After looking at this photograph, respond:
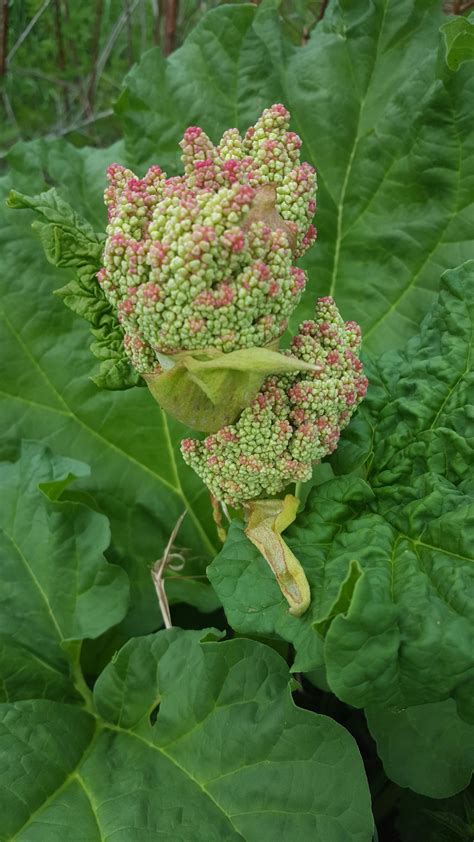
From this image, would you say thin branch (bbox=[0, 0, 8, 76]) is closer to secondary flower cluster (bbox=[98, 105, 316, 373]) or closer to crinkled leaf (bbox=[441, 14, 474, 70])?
crinkled leaf (bbox=[441, 14, 474, 70])

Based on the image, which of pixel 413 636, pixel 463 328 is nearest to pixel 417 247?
pixel 463 328

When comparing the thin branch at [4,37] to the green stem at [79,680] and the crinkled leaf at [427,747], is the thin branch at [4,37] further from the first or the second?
the crinkled leaf at [427,747]

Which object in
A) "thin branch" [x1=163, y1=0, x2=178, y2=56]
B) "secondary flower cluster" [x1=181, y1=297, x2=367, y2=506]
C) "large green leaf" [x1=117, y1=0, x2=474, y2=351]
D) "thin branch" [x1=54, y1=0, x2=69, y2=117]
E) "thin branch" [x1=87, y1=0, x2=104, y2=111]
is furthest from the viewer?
"thin branch" [x1=87, y1=0, x2=104, y2=111]

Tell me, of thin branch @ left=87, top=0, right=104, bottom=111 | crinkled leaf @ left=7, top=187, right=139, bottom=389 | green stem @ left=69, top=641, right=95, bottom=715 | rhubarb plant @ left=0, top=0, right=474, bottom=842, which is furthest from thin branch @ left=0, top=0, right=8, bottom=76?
green stem @ left=69, top=641, right=95, bottom=715

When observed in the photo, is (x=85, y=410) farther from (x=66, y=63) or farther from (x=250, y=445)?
(x=66, y=63)

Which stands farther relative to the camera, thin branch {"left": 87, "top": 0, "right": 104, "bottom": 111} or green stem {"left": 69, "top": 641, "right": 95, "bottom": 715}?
thin branch {"left": 87, "top": 0, "right": 104, "bottom": 111}

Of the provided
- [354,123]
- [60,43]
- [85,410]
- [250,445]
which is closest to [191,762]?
[250,445]

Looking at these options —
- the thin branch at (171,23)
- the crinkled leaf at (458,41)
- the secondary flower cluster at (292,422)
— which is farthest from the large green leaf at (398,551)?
the thin branch at (171,23)
